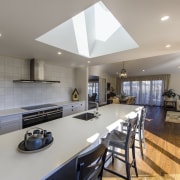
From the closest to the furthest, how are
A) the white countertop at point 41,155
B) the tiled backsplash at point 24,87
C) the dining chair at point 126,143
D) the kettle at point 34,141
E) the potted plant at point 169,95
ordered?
the white countertop at point 41,155 < the kettle at point 34,141 < the dining chair at point 126,143 < the tiled backsplash at point 24,87 < the potted plant at point 169,95

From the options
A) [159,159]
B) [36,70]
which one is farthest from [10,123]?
[159,159]

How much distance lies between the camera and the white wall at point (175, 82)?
28.5 feet

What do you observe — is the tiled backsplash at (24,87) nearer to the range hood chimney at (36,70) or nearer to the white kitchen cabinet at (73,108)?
the range hood chimney at (36,70)

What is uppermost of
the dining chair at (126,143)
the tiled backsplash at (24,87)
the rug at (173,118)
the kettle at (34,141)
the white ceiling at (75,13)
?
the white ceiling at (75,13)

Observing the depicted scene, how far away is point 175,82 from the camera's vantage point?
28.8 feet

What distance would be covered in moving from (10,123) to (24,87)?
1.20 m

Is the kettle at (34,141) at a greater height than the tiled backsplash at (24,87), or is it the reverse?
the tiled backsplash at (24,87)

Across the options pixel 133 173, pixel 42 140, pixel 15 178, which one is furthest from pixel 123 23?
pixel 133 173

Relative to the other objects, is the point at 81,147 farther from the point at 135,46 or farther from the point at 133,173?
the point at 135,46

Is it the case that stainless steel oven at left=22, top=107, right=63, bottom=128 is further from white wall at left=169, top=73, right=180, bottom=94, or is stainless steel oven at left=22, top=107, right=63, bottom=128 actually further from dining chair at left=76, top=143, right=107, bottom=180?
white wall at left=169, top=73, right=180, bottom=94

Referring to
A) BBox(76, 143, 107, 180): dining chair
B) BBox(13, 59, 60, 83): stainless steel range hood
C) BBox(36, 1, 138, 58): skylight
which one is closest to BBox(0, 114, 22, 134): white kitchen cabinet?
BBox(13, 59, 60, 83): stainless steel range hood

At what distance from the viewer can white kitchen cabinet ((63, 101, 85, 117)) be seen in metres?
3.97

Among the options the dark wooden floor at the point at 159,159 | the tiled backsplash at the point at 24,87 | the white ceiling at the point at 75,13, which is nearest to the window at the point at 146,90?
the dark wooden floor at the point at 159,159

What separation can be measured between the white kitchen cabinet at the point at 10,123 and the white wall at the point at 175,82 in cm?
983
